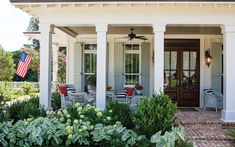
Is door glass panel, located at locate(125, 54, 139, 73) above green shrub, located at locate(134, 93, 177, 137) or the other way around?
above

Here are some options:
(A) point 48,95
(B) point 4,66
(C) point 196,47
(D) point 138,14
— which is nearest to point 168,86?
(C) point 196,47

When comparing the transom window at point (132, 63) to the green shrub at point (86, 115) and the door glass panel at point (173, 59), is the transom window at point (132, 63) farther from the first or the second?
the green shrub at point (86, 115)

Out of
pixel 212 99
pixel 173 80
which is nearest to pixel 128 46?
pixel 173 80

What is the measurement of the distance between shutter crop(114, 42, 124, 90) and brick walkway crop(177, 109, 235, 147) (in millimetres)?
3107

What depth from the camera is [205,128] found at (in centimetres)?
1016

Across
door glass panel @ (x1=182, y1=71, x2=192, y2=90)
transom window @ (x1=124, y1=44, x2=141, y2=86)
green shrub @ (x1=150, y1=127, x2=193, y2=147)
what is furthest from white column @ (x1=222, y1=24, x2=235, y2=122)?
transom window @ (x1=124, y1=44, x2=141, y2=86)

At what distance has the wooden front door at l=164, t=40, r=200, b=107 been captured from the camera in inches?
550

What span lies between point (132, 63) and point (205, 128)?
5.07 meters

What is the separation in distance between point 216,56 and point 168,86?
227cm

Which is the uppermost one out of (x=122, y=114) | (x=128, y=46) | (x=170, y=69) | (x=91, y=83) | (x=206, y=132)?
(x=128, y=46)

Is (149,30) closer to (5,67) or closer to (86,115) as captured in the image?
(86,115)

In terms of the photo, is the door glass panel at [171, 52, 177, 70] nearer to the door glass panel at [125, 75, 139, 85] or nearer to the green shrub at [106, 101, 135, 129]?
the door glass panel at [125, 75, 139, 85]

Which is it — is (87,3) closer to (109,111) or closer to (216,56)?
(109,111)

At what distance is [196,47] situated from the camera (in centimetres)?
1396
